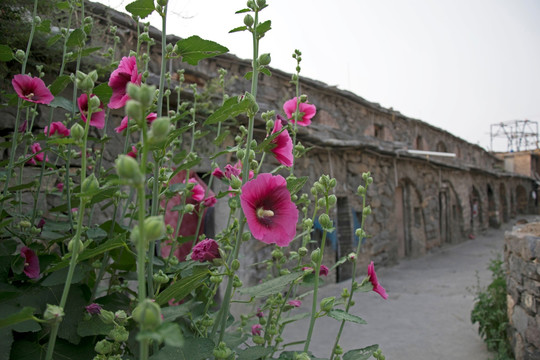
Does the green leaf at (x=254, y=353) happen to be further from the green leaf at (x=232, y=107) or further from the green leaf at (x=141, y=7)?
the green leaf at (x=141, y=7)

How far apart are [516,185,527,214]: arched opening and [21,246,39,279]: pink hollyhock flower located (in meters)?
24.2

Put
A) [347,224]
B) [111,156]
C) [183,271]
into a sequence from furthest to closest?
[347,224] < [111,156] < [183,271]

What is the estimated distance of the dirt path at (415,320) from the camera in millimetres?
3352

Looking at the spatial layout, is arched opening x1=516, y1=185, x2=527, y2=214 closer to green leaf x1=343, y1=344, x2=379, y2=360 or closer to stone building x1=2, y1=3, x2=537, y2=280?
stone building x1=2, y1=3, x2=537, y2=280

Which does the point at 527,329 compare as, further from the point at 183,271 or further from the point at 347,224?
the point at 347,224

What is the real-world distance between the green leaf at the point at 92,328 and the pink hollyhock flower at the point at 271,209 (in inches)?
12.5

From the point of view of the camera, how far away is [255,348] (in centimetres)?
72

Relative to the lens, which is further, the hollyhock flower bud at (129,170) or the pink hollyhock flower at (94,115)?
the pink hollyhock flower at (94,115)

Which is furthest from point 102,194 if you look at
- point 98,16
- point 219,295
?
point 219,295

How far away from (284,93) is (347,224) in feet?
7.65

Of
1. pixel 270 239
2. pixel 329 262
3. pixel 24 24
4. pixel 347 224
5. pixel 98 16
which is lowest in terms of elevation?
pixel 329 262

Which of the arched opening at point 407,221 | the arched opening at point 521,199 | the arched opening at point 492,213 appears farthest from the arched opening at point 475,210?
the arched opening at point 521,199

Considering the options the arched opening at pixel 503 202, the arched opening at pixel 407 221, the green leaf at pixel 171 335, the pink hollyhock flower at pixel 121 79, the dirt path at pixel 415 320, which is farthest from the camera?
the arched opening at pixel 503 202

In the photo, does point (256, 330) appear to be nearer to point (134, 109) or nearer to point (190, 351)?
point (190, 351)
